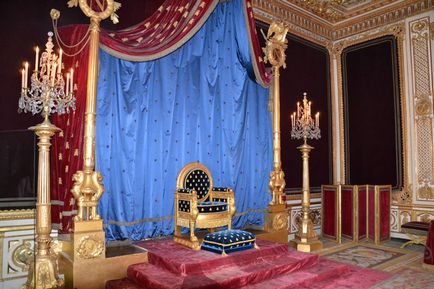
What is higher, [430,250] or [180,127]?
[180,127]

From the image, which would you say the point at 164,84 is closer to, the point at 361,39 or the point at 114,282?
the point at 114,282

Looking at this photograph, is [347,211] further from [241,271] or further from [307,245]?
[241,271]

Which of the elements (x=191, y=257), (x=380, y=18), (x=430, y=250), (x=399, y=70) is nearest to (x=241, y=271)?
(x=191, y=257)

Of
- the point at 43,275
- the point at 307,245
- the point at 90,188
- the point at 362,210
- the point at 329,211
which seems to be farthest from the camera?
the point at 329,211

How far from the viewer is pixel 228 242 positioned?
413cm

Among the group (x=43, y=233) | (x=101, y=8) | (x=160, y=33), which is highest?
(x=101, y=8)

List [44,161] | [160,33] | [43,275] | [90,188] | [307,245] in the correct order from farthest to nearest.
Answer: [307,245] → [160,33] → [90,188] → [44,161] → [43,275]

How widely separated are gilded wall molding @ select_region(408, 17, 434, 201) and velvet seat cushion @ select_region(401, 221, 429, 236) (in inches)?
30.0

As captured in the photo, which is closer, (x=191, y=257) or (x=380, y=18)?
(x=191, y=257)

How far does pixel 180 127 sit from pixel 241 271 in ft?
7.38

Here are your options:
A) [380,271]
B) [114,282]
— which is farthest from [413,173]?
[114,282]

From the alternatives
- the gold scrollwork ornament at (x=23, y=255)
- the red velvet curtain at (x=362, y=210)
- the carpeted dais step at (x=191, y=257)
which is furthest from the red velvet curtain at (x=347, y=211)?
the gold scrollwork ornament at (x=23, y=255)

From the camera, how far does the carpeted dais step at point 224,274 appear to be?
135 inches

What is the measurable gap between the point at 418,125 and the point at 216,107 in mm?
3958
